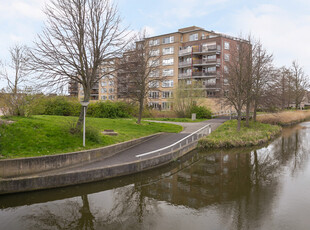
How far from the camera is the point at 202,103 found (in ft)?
127

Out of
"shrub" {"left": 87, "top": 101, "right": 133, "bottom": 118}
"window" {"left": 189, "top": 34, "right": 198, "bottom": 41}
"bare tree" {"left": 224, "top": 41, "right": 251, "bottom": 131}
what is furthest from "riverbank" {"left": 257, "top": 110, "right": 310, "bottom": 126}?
"window" {"left": 189, "top": 34, "right": 198, "bottom": 41}

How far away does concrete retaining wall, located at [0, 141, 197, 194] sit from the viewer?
327 inches

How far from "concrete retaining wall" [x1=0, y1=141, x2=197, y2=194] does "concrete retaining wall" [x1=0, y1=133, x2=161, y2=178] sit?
2.31ft

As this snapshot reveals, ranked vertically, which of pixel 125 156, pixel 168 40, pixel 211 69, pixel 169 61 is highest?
pixel 168 40

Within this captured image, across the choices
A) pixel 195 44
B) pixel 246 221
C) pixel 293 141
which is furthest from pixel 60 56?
pixel 195 44

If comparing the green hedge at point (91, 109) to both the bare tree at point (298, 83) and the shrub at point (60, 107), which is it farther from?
the bare tree at point (298, 83)

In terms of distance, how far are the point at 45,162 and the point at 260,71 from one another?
74.2ft

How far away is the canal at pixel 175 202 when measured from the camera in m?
6.88

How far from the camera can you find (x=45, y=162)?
960 centimetres

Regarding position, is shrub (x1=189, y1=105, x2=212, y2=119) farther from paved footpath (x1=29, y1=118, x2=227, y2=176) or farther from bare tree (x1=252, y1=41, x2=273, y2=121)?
paved footpath (x1=29, y1=118, x2=227, y2=176)

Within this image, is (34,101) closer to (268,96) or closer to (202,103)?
(268,96)

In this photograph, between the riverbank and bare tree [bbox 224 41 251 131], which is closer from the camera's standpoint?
bare tree [bbox 224 41 251 131]

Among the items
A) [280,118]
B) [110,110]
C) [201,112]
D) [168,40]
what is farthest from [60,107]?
[168,40]

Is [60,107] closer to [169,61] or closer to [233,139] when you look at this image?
[233,139]
